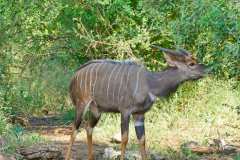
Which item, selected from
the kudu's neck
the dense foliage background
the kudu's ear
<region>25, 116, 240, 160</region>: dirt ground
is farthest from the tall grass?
the kudu's ear

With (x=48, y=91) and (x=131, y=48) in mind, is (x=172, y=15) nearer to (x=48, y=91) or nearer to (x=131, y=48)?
(x=131, y=48)

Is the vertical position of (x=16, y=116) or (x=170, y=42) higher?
(x=170, y=42)

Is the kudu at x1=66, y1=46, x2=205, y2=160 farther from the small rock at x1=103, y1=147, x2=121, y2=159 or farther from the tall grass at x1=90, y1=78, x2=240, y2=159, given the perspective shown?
the tall grass at x1=90, y1=78, x2=240, y2=159

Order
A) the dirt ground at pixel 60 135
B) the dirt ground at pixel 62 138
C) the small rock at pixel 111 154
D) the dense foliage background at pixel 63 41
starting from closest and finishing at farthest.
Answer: the small rock at pixel 111 154 < the dirt ground at pixel 62 138 < the dirt ground at pixel 60 135 < the dense foliage background at pixel 63 41

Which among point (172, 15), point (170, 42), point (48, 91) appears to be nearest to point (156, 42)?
point (170, 42)

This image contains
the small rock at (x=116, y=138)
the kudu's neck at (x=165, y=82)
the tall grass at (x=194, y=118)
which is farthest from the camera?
the tall grass at (x=194, y=118)

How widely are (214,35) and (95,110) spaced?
1.78 metres

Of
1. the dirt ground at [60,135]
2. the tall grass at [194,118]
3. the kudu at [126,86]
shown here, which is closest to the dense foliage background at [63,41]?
the tall grass at [194,118]

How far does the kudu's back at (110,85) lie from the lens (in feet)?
22.5

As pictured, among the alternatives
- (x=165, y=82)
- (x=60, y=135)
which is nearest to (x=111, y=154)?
(x=165, y=82)

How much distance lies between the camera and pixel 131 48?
10250 millimetres

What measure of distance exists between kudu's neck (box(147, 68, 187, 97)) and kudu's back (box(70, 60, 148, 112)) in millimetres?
89

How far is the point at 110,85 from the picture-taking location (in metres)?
7.12

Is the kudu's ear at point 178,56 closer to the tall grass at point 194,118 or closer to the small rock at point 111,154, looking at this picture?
the small rock at point 111,154
